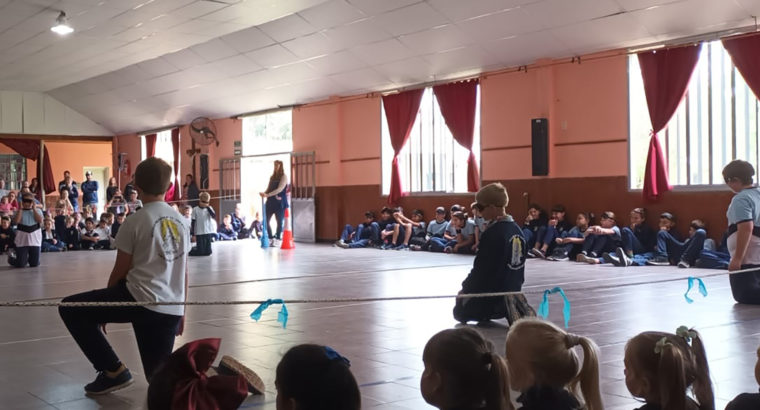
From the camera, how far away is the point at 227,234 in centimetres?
2028

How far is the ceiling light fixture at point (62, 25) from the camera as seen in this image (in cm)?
1393

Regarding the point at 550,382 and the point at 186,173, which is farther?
the point at 186,173

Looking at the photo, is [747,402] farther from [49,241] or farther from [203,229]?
[49,241]

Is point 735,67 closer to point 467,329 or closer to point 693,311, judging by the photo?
point 693,311

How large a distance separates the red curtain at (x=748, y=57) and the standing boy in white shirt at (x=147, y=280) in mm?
9342

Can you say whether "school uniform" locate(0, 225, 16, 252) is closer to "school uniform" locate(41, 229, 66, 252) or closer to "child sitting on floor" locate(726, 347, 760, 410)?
"school uniform" locate(41, 229, 66, 252)

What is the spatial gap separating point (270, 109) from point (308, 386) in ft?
60.4

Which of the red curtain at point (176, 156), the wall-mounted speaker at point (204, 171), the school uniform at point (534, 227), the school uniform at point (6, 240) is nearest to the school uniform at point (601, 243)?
the school uniform at point (534, 227)

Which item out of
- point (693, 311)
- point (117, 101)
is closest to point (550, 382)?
point (693, 311)

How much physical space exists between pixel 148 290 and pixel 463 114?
11.7 m

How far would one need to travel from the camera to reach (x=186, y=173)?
23.2 metres

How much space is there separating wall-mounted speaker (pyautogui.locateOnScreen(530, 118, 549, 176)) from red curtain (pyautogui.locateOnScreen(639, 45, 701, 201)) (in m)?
1.87

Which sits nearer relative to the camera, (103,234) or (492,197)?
(492,197)

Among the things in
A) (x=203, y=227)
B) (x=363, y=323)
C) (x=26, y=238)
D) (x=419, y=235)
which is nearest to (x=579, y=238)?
(x=419, y=235)
